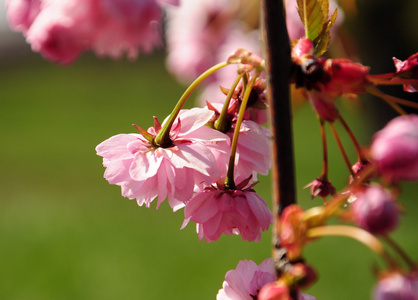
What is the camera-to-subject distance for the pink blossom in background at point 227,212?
0.52 m

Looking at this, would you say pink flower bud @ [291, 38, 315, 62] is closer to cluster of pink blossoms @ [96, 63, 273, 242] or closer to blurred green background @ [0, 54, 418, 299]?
cluster of pink blossoms @ [96, 63, 273, 242]

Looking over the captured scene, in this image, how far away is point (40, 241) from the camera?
448 centimetres

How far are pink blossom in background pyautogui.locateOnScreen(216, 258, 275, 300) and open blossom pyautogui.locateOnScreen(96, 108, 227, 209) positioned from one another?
77 millimetres

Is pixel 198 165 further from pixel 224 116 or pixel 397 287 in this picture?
pixel 397 287

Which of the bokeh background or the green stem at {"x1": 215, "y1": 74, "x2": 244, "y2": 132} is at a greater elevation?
the green stem at {"x1": 215, "y1": 74, "x2": 244, "y2": 132}

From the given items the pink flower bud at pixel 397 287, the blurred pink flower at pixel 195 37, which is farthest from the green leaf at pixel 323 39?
the blurred pink flower at pixel 195 37

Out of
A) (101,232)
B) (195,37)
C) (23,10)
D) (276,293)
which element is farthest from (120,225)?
(276,293)

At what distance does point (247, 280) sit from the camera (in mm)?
504

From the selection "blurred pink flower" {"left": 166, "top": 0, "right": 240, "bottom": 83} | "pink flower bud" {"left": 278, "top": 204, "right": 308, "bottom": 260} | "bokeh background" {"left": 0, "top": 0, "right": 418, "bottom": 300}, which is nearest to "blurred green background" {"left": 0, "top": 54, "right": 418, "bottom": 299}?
"bokeh background" {"left": 0, "top": 0, "right": 418, "bottom": 300}

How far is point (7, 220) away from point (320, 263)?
104 inches

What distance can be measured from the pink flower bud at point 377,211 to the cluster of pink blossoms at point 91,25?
9.9 inches

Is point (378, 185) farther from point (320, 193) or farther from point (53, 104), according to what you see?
point (53, 104)

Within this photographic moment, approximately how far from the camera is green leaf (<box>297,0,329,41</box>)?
0.47 meters

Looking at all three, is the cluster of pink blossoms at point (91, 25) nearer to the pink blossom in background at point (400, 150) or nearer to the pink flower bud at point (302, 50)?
the pink flower bud at point (302, 50)
